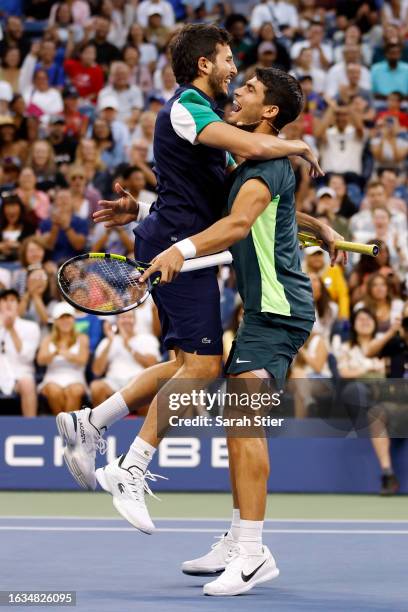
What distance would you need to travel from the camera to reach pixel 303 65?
15.7 m

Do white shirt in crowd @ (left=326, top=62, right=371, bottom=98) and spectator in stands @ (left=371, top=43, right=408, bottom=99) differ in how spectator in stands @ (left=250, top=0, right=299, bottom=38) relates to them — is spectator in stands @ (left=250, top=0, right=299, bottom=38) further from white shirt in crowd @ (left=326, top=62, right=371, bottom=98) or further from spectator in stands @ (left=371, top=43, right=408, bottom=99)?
spectator in stands @ (left=371, top=43, right=408, bottom=99)

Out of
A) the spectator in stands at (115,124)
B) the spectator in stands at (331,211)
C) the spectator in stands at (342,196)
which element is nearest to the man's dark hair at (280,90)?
Result: the spectator in stands at (331,211)

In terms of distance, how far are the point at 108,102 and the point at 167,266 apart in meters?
10.2

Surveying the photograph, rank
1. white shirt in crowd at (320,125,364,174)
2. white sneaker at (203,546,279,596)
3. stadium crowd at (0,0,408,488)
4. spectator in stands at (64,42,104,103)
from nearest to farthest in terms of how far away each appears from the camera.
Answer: white sneaker at (203,546,279,596) → stadium crowd at (0,0,408,488) → white shirt in crowd at (320,125,364,174) → spectator in stands at (64,42,104,103)

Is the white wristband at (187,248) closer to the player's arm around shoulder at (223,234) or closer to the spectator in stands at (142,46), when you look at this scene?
the player's arm around shoulder at (223,234)

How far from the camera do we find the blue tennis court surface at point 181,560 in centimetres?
548

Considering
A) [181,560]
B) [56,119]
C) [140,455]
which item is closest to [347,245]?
[140,455]

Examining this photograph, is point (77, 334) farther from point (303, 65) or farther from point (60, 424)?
point (303, 65)

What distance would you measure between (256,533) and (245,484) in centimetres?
24

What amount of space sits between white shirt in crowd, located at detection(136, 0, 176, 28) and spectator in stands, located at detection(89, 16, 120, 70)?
0.72 metres

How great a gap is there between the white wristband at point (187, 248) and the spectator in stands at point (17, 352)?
5390 millimetres

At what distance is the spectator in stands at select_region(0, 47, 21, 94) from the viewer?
16.5 metres

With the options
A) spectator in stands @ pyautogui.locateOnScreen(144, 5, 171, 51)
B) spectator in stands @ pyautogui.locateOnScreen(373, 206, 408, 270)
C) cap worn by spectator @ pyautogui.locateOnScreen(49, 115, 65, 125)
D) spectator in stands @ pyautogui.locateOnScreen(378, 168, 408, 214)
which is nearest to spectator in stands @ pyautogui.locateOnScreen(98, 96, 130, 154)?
cap worn by spectator @ pyautogui.locateOnScreen(49, 115, 65, 125)

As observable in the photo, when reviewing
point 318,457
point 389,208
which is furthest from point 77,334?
point 389,208
